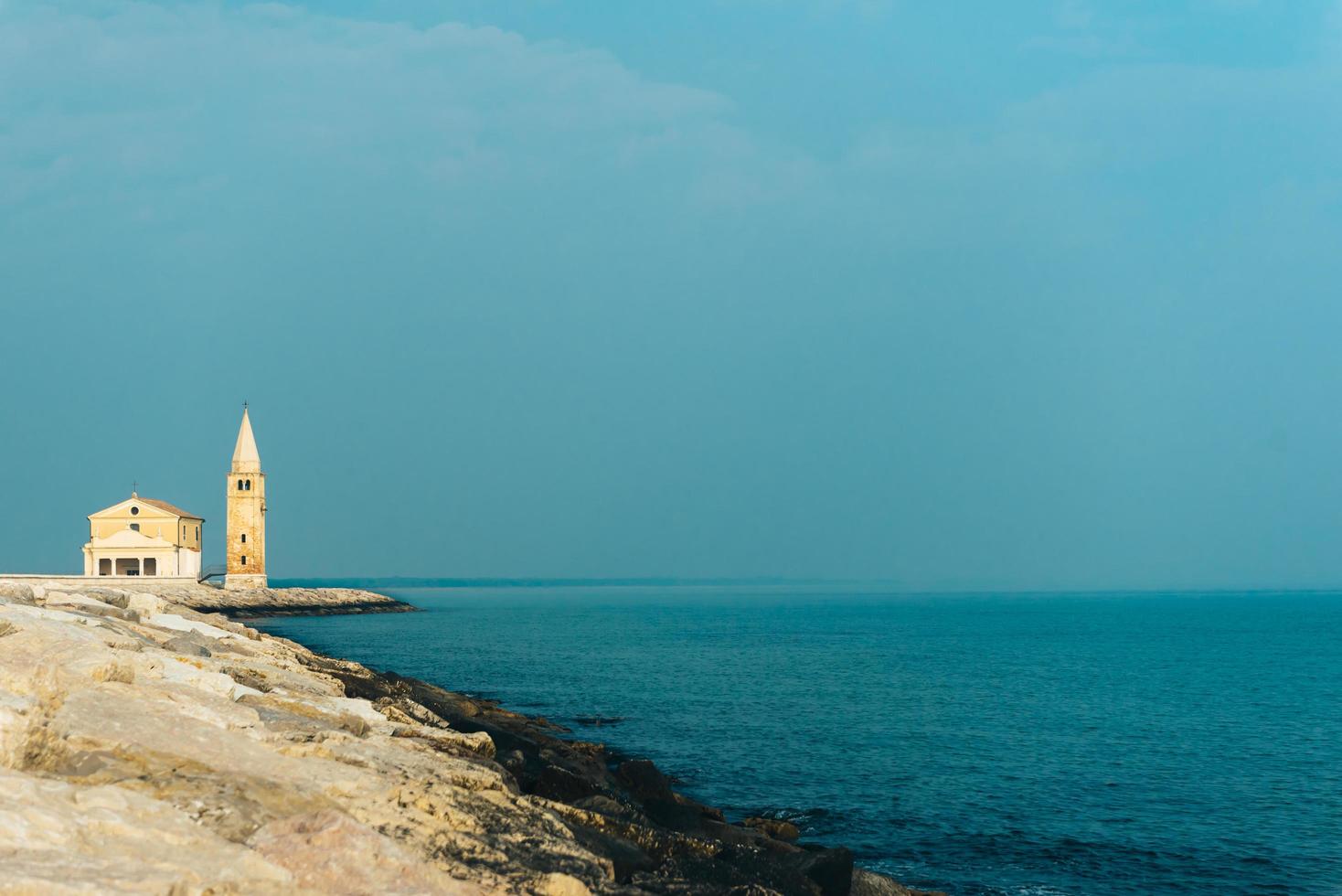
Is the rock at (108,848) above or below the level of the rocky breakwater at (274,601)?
above

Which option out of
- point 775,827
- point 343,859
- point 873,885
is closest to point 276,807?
point 343,859

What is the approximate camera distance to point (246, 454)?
9600 centimetres

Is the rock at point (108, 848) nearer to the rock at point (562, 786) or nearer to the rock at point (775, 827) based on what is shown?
the rock at point (562, 786)

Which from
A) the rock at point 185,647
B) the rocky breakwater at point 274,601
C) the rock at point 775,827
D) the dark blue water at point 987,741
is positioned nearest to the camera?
the rock at point 775,827

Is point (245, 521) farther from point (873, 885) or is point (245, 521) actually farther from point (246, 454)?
point (873, 885)

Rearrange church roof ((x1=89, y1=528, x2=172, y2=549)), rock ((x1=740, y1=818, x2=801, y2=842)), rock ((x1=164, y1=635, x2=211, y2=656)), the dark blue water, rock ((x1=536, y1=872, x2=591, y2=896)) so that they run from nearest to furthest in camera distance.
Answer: rock ((x1=536, y1=872, x2=591, y2=896)) → rock ((x1=740, y1=818, x2=801, y2=842)) → the dark blue water → rock ((x1=164, y1=635, x2=211, y2=656)) → church roof ((x1=89, y1=528, x2=172, y2=549))

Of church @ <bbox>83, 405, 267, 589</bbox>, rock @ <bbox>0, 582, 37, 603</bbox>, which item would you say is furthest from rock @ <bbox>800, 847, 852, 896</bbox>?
church @ <bbox>83, 405, 267, 589</bbox>

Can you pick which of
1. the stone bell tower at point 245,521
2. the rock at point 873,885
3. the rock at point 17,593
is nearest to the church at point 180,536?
the stone bell tower at point 245,521

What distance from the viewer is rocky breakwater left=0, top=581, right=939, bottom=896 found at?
8.90 m

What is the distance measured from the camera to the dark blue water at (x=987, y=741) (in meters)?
21.5

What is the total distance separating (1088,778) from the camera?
93.7 feet

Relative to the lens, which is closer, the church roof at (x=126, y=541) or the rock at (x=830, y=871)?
the rock at (x=830, y=871)

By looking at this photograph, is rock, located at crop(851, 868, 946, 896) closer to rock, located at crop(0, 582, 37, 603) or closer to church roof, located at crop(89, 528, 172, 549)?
rock, located at crop(0, 582, 37, 603)

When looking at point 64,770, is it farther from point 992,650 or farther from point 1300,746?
point 992,650
